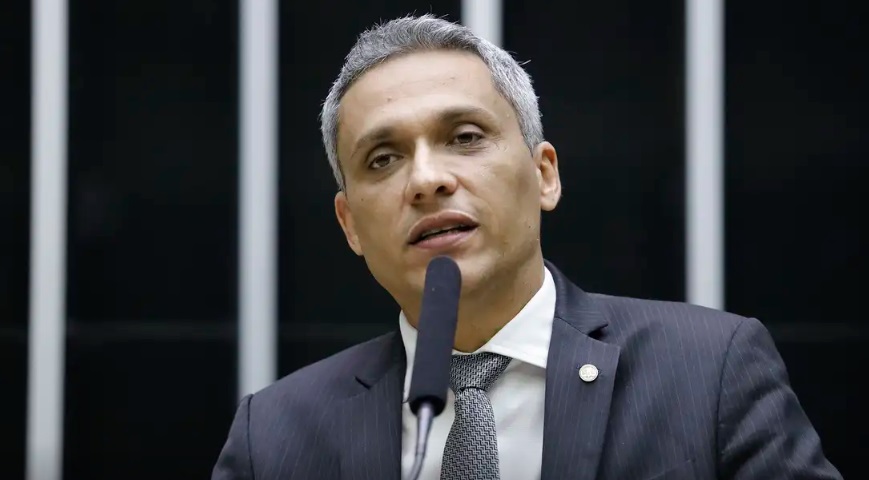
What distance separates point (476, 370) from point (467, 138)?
490 millimetres

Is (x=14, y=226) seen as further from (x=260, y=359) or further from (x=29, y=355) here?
(x=260, y=359)

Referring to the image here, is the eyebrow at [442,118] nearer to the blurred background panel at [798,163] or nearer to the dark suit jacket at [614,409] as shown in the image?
the dark suit jacket at [614,409]

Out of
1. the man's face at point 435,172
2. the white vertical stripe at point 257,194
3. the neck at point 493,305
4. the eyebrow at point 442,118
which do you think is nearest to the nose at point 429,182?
the man's face at point 435,172

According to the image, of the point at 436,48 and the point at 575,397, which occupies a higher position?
the point at 436,48

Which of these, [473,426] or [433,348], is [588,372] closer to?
[473,426]

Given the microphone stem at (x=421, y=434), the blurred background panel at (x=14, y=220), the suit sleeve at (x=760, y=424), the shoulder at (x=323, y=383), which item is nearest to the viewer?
the microphone stem at (x=421, y=434)

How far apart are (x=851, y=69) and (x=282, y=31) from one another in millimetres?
2396

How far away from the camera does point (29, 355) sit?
5039mm

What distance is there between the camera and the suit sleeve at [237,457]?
245 cm

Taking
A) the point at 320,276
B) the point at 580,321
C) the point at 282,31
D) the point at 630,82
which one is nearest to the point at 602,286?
the point at 630,82

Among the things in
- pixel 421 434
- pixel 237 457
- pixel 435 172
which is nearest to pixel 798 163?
pixel 435 172

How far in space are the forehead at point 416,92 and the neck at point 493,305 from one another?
359 mm

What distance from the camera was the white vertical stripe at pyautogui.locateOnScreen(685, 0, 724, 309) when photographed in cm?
467

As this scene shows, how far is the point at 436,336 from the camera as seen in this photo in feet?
5.70
